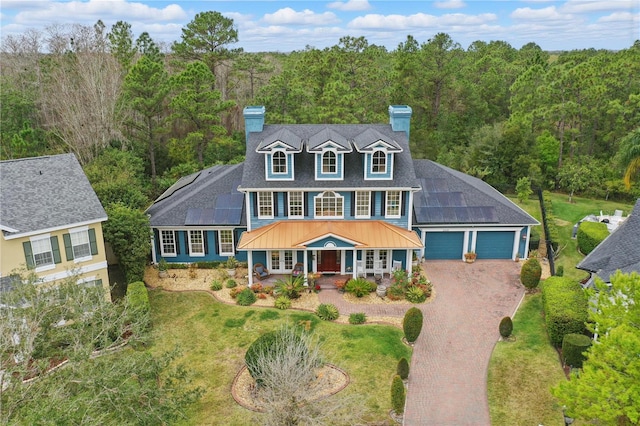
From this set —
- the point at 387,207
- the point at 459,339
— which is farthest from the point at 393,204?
the point at 459,339

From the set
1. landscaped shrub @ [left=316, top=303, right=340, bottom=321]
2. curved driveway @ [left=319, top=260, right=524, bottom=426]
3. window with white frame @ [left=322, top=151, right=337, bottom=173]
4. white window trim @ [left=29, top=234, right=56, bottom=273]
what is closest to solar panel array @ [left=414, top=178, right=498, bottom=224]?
curved driveway @ [left=319, top=260, right=524, bottom=426]

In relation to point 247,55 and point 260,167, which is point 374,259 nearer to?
point 260,167

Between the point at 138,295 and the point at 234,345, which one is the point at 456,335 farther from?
the point at 138,295

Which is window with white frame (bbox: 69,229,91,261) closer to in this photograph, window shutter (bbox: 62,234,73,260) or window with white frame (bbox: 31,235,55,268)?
window shutter (bbox: 62,234,73,260)

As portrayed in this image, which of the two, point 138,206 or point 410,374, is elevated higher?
point 138,206

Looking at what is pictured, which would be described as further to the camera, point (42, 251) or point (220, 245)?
point (220, 245)

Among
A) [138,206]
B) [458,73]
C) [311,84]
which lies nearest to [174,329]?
[138,206]
